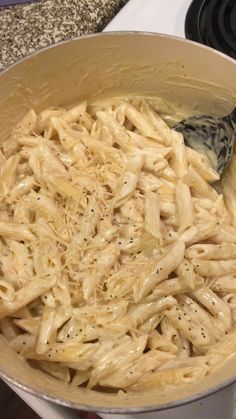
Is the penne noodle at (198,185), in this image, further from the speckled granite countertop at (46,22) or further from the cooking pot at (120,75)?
the speckled granite countertop at (46,22)

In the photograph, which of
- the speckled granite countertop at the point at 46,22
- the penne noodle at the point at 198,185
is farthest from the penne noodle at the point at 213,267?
the speckled granite countertop at the point at 46,22

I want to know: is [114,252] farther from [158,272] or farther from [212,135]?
[212,135]

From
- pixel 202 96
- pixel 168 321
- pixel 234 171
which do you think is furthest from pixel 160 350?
pixel 202 96

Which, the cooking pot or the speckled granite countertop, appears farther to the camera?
the speckled granite countertop

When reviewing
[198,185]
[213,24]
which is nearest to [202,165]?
[198,185]

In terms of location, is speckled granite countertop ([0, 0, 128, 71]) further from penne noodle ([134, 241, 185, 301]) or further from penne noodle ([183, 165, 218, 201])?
penne noodle ([134, 241, 185, 301])

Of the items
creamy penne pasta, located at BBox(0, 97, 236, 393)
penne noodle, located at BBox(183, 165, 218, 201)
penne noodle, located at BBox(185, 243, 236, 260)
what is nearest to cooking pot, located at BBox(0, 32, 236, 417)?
creamy penne pasta, located at BBox(0, 97, 236, 393)
